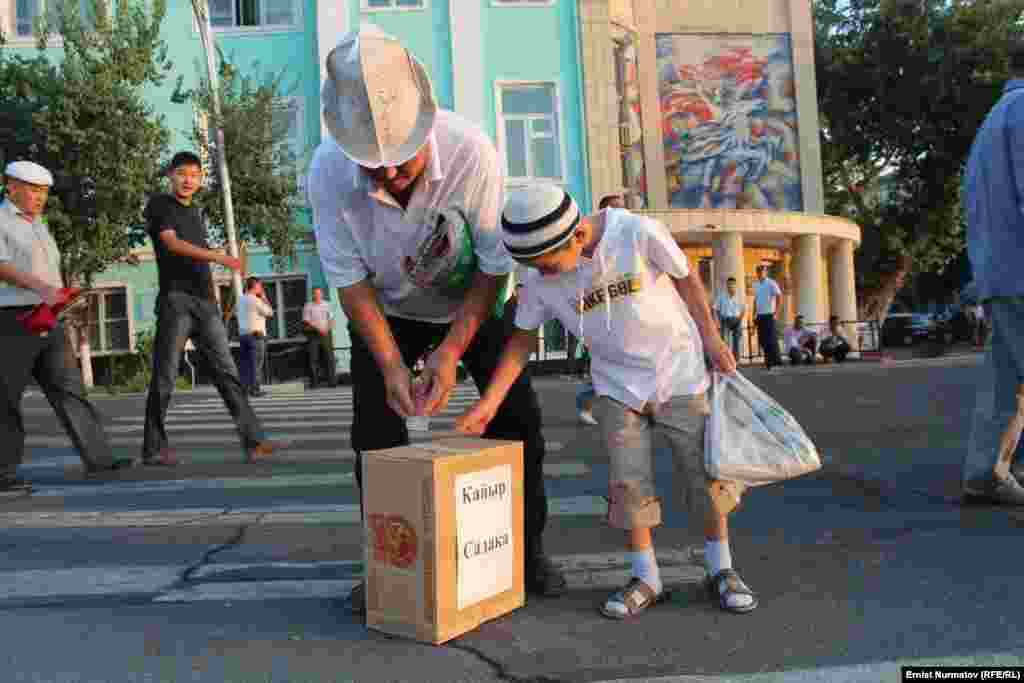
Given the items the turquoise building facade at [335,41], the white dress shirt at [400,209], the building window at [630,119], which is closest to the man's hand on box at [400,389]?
the white dress shirt at [400,209]

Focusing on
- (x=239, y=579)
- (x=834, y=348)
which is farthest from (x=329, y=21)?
(x=239, y=579)

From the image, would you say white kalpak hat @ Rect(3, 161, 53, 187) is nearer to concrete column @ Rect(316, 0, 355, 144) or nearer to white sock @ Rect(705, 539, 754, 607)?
white sock @ Rect(705, 539, 754, 607)

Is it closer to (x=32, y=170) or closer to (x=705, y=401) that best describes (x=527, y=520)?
(x=705, y=401)

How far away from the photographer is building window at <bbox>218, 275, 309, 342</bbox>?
23422 millimetres

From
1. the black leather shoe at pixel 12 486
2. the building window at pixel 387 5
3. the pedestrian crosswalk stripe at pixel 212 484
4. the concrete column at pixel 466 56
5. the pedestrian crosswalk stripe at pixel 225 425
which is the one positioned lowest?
the pedestrian crosswalk stripe at pixel 212 484

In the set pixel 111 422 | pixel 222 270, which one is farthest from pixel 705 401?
pixel 222 270

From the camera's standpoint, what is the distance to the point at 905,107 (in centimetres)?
3525

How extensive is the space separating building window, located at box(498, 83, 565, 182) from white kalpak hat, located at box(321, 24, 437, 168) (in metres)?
21.1

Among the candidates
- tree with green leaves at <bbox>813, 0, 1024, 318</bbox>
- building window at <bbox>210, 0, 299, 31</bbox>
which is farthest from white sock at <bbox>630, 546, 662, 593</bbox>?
tree with green leaves at <bbox>813, 0, 1024, 318</bbox>

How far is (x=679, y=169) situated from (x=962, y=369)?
16887 millimetres

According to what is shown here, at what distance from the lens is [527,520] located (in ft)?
11.4

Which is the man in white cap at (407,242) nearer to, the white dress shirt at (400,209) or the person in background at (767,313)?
the white dress shirt at (400,209)

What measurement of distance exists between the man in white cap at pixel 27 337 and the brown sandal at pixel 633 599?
4.31 m

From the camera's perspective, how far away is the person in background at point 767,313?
667 inches
